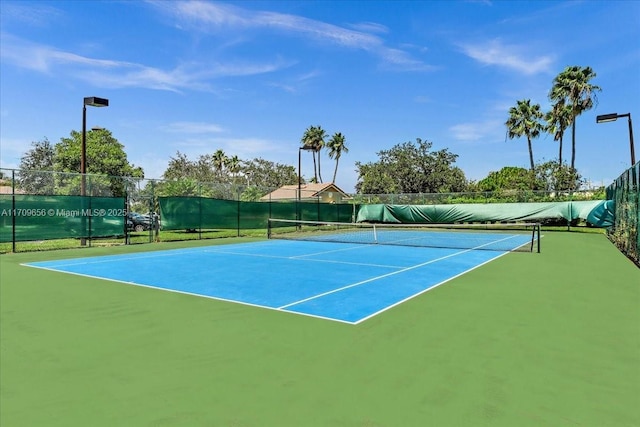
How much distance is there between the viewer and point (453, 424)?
2627 mm

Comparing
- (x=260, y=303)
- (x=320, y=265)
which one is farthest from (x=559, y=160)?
(x=260, y=303)

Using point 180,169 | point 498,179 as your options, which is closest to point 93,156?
point 180,169

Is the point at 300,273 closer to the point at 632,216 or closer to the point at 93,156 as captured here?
the point at 632,216

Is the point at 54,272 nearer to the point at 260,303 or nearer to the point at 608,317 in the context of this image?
the point at 260,303

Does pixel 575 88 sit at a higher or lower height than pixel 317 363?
higher

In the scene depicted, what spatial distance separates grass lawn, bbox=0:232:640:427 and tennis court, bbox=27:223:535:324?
57 centimetres

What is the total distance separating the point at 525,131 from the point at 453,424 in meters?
44.5

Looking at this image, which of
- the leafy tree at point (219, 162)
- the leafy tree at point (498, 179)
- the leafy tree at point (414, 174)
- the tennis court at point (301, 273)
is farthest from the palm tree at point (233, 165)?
the tennis court at point (301, 273)

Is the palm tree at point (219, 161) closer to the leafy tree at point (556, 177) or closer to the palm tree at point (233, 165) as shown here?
the palm tree at point (233, 165)

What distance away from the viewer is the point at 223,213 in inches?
741

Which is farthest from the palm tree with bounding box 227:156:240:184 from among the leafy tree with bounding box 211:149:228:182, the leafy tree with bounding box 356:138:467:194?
the leafy tree with bounding box 356:138:467:194

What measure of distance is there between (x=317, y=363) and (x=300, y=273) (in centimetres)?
497

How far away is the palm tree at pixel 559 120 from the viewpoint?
35.3 m

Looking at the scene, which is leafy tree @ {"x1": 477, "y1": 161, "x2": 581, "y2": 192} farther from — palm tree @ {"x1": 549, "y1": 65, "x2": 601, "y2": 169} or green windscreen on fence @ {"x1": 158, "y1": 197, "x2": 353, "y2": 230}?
green windscreen on fence @ {"x1": 158, "y1": 197, "x2": 353, "y2": 230}
